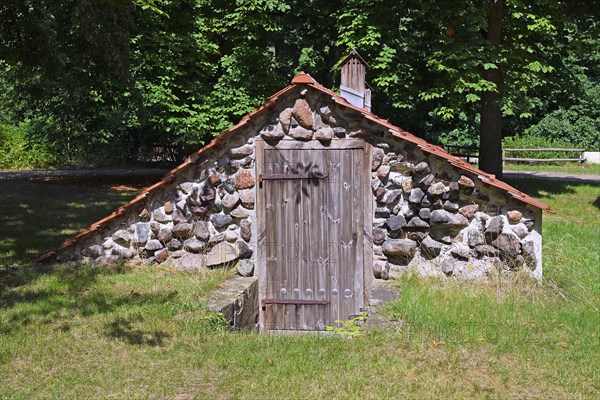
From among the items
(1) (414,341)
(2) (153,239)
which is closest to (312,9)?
(2) (153,239)

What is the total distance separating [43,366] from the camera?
515 cm

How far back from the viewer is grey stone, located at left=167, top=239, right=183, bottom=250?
8.34 m

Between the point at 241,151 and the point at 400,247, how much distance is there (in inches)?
96.1

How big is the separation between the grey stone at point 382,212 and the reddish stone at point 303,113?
4.59 ft

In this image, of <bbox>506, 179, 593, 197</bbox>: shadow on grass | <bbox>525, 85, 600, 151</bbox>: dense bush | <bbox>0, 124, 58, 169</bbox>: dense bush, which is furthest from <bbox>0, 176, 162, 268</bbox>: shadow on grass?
<bbox>525, 85, 600, 151</bbox>: dense bush

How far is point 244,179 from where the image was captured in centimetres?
808

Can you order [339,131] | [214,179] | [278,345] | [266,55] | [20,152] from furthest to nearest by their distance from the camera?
[20,152] < [266,55] < [214,179] < [339,131] < [278,345]

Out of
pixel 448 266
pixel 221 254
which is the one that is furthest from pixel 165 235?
pixel 448 266

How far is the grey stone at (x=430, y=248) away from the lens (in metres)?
7.75

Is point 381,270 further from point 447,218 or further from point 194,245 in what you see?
point 194,245

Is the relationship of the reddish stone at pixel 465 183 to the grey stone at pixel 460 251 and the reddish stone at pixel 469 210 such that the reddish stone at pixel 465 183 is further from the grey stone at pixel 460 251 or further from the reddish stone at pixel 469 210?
the grey stone at pixel 460 251

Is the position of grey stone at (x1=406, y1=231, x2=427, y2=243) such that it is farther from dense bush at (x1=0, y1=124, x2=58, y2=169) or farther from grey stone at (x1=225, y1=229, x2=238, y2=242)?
dense bush at (x1=0, y1=124, x2=58, y2=169)

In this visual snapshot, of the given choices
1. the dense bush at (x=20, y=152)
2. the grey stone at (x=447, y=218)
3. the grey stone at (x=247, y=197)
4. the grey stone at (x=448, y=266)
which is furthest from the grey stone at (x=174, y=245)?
the dense bush at (x=20, y=152)

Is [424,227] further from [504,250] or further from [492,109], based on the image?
[492,109]
